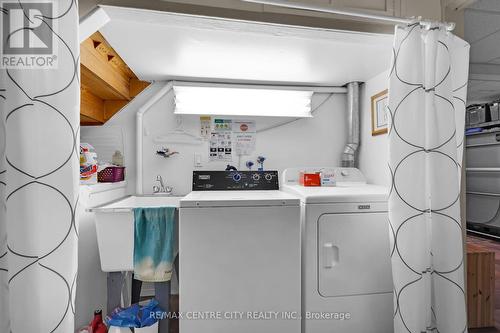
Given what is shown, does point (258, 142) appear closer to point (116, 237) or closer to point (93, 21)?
point (116, 237)

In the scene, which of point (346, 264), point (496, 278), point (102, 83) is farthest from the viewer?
point (496, 278)

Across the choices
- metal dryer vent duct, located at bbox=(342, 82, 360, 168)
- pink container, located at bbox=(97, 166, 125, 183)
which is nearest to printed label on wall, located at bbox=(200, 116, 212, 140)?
pink container, located at bbox=(97, 166, 125, 183)

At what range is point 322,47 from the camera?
5.56ft

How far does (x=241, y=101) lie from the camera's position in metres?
2.40

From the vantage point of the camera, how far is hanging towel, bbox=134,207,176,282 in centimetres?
164

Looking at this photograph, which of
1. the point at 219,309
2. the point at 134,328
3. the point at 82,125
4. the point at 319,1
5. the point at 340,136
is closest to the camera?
the point at 319,1

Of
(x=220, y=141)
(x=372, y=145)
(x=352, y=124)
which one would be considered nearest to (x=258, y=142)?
(x=220, y=141)

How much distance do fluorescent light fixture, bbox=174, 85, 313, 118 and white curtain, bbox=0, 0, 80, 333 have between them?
1.31m

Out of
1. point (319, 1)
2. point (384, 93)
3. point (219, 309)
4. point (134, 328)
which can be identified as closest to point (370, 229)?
point (219, 309)

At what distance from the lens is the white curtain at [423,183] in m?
1.36

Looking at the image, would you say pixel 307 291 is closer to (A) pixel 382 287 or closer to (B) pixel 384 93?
(A) pixel 382 287

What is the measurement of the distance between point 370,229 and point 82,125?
2.54 meters

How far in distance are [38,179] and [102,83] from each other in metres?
1.20

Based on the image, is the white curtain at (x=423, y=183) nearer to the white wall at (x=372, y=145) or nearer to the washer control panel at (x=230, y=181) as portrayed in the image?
the white wall at (x=372, y=145)
